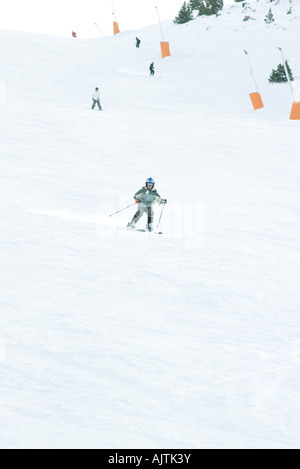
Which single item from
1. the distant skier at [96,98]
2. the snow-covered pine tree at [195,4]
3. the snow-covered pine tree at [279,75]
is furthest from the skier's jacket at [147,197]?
the snow-covered pine tree at [195,4]

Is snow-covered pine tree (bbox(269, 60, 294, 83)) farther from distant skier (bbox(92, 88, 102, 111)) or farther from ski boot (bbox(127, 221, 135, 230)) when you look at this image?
ski boot (bbox(127, 221, 135, 230))

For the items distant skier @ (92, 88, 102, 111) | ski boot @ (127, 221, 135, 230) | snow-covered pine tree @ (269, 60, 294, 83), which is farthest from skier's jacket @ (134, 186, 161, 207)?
snow-covered pine tree @ (269, 60, 294, 83)

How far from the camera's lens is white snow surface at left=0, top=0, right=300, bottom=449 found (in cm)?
606

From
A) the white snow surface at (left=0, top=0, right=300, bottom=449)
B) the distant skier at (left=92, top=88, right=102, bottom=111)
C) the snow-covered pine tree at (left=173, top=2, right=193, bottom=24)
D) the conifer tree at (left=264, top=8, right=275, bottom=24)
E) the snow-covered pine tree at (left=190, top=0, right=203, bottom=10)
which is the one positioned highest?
the snow-covered pine tree at (left=190, top=0, right=203, bottom=10)

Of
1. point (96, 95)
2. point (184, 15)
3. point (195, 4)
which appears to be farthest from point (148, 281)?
point (195, 4)

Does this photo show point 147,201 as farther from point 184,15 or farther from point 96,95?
point 184,15

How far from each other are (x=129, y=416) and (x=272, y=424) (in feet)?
4.39

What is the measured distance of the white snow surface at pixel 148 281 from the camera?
6062 millimetres

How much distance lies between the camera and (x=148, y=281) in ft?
30.9

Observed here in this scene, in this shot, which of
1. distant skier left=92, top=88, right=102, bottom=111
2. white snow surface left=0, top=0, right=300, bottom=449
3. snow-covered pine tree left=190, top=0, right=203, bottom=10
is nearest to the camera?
white snow surface left=0, top=0, right=300, bottom=449

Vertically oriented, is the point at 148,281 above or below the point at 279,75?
below
